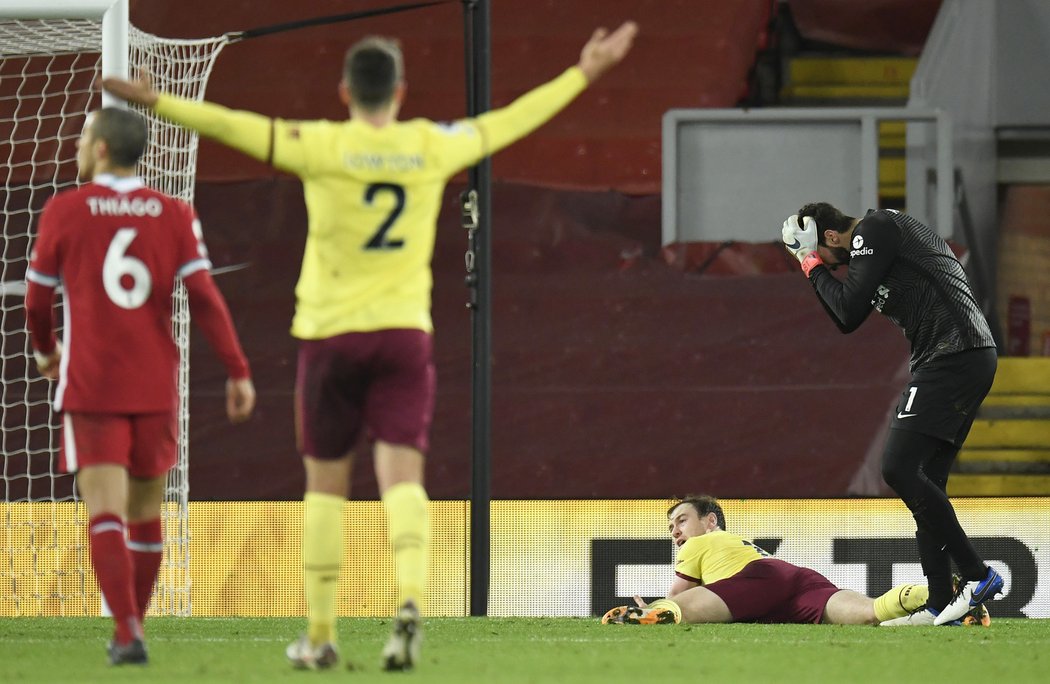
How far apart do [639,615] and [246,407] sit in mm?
2487

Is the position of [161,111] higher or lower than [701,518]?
higher

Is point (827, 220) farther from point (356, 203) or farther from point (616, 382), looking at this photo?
point (616, 382)

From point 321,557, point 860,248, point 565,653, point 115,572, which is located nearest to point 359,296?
point 321,557

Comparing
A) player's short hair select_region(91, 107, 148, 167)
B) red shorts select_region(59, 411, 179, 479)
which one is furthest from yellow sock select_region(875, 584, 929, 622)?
player's short hair select_region(91, 107, 148, 167)

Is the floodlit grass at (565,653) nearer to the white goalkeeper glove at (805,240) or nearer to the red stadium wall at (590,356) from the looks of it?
the white goalkeeper glove at (805,240)

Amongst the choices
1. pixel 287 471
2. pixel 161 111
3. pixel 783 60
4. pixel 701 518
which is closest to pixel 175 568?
pixel 287 471

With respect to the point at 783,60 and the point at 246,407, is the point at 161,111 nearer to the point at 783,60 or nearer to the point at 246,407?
the point at 246,407

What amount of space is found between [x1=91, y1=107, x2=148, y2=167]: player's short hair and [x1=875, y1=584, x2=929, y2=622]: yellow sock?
3331mm

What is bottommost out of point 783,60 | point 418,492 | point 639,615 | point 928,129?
point 639,615

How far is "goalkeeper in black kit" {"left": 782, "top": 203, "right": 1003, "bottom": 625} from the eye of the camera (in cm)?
603

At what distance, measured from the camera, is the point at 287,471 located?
995cm

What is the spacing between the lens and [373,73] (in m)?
4.11

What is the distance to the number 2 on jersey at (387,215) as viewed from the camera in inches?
164

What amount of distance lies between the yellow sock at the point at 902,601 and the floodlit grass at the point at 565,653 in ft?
0.85
